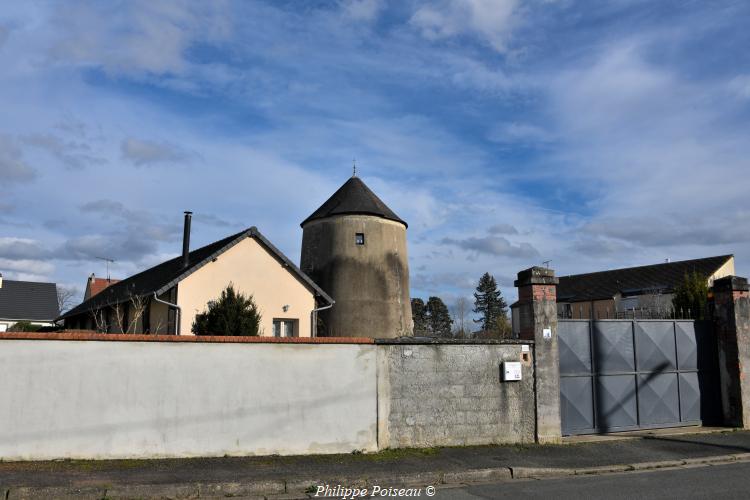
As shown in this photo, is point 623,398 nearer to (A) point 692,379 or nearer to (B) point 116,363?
(A) point 692,379

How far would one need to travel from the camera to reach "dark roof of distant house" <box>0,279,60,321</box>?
43.2 meters

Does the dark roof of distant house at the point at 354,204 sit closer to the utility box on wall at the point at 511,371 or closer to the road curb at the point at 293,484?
the utility box on wall at the point at 511,371

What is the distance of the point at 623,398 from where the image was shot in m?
12.9

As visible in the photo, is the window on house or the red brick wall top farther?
the window on house

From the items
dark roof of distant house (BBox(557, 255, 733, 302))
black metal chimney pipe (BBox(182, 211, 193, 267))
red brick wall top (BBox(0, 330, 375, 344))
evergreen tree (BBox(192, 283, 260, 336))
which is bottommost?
red brick wall top (BBox(0, 330, 375, 344))

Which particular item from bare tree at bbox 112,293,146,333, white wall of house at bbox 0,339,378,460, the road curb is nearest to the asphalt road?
the road curb

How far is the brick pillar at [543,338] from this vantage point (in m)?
11.7

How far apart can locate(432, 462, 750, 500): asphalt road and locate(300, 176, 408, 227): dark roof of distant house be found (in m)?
22.4

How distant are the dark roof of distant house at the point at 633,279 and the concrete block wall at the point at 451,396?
137 ft

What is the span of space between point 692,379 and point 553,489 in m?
7.27

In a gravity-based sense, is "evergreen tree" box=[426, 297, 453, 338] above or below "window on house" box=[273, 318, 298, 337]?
above

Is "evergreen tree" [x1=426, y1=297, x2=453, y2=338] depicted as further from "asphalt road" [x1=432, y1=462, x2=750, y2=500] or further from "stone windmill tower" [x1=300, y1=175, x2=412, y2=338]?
"asphalt road" [x1=432, y1=462, x2=750, y2=500]

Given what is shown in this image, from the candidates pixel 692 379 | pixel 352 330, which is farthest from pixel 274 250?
pixel 692 379

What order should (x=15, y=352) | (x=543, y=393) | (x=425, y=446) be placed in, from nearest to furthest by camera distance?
(x=15, y=352), (x=425, y=446), (x=543, y=393)
